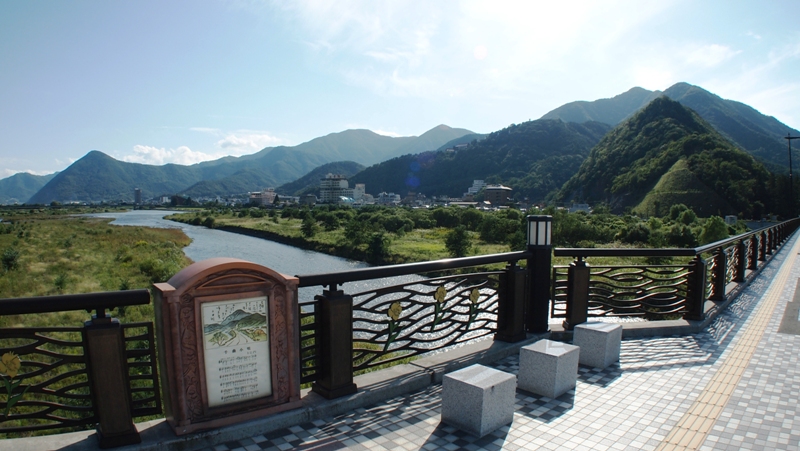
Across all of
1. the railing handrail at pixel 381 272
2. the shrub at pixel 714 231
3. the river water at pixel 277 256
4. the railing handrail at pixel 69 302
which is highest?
the railing handrail at pixel 69 302

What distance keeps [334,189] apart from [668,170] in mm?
97732

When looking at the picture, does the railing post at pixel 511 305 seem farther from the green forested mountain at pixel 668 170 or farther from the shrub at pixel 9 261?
the green forested mountain at pixel 668 170

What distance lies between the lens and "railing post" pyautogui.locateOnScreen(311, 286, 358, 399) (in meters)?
3.27

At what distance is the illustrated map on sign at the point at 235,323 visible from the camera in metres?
2.73

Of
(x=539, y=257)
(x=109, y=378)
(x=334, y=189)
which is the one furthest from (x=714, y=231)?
(x=334, y=189)

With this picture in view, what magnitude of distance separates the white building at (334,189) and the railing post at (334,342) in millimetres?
141867

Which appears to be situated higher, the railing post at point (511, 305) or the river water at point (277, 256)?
the railing post at point (511, 305)

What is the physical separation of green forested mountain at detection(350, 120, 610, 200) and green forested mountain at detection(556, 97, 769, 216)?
23.2 m

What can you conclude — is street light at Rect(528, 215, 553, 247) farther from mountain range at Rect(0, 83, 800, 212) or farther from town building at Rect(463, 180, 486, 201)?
town building at Rect(463, 180, 486, 201)

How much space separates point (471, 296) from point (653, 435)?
189 cm

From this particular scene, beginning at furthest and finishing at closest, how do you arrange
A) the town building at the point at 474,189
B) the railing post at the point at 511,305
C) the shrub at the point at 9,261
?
the town building at the point at 474,189
the shrub at the point at 9,261
the railing post at the point at 511,305

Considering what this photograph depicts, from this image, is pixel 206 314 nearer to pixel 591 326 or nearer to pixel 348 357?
pixel 348 357

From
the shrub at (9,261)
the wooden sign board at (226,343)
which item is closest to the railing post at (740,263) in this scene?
the wooden sign board at (226,343)

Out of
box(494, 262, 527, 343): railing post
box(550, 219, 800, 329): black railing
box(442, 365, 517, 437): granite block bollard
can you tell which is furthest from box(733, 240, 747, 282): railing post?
box(442, 365, 517, 437): granite block bollard
